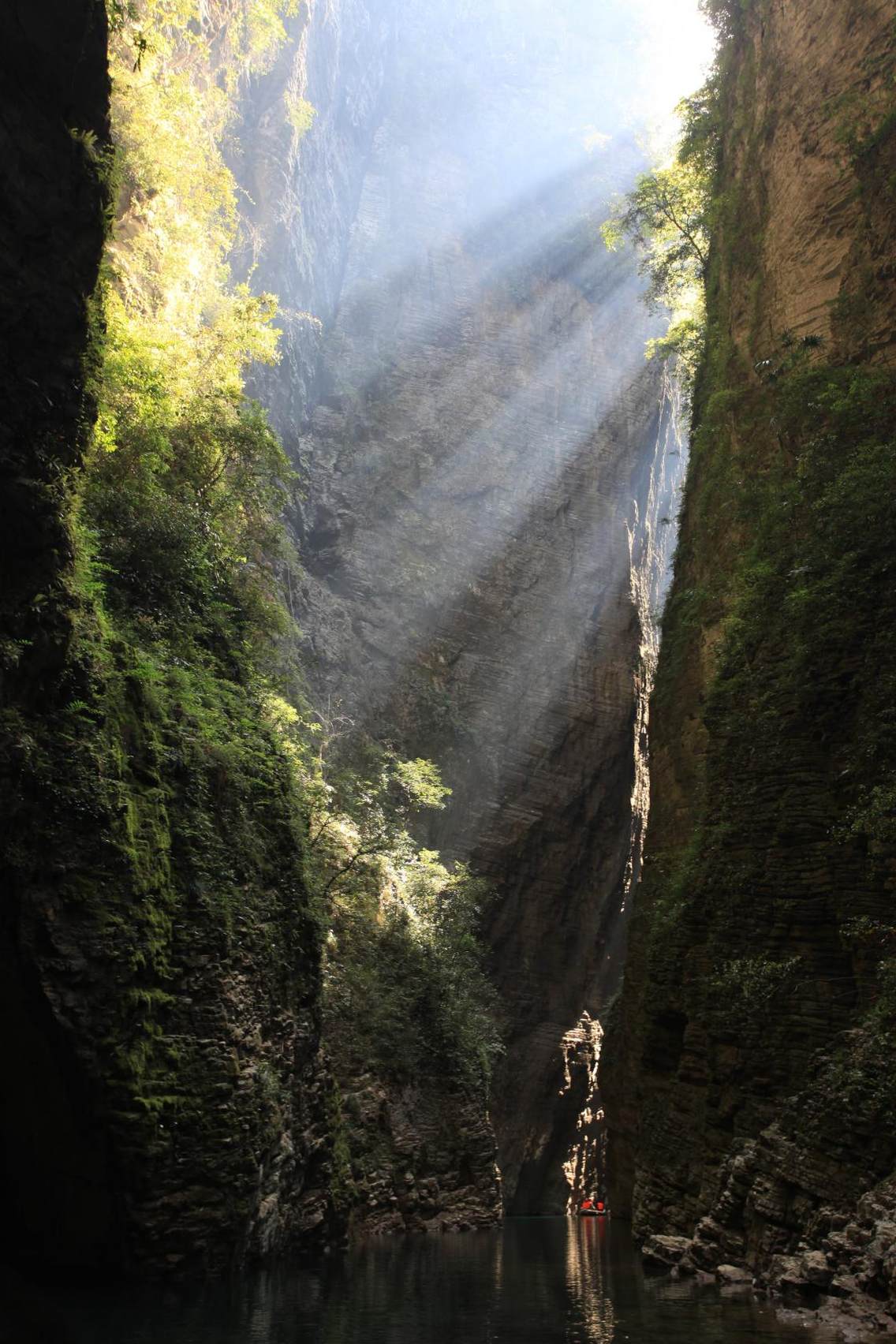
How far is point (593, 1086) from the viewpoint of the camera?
3541 centimetres

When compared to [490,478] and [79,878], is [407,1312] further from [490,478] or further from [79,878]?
[490,478]

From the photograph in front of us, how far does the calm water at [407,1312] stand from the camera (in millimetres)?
6531

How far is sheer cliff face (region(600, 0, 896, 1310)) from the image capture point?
28.9ft

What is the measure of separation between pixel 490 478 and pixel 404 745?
11.7 metres

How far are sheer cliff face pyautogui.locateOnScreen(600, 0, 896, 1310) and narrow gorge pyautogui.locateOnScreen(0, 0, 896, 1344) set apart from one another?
64mm

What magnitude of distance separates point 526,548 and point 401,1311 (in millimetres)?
31460

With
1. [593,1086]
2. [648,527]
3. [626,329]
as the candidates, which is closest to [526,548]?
[648,527]

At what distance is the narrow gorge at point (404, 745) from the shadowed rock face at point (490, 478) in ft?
0.73

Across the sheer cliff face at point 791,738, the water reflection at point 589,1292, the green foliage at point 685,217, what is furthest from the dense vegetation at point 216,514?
the green foliage at point 685,217

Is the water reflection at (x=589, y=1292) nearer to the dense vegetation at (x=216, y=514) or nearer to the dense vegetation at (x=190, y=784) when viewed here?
the dense vegetation at (x=190, y=784)

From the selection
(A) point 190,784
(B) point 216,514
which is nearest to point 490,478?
(B) point 216,514

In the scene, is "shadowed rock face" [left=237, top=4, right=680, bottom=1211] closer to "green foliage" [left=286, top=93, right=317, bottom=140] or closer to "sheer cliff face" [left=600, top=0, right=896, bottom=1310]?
"green foliage" [left=286, top=93, right=317, bottom=140]

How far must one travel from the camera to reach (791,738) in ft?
36.7

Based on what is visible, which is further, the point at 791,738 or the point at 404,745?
the point at 404,745
